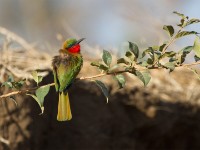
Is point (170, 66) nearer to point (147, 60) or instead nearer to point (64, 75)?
point (147, 60)

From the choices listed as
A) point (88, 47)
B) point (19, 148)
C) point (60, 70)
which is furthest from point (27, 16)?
point (60, 70)

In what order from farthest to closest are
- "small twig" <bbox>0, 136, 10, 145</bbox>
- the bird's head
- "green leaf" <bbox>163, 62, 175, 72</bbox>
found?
"small twig" <bbox>0, 136, 10, 145</bbox>
the bird's head
"green leaf" <bbox>163, 62, 175, 72</bbox>

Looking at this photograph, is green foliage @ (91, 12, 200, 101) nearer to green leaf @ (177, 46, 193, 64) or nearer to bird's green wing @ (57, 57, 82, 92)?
green leaf @ (177, 46, 193, 64)

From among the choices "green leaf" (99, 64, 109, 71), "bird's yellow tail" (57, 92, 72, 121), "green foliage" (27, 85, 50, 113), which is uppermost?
"green leaf" (99, 64, 109, 71)

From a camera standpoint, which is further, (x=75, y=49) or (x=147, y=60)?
(x=75, y=49)

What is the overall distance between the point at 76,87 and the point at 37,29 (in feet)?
18.7

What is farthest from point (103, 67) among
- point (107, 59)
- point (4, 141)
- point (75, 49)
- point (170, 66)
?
point (4, 141)

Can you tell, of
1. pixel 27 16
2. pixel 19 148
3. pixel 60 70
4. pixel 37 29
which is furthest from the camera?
pixel 27 16

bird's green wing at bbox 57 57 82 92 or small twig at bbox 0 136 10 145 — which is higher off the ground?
bird's green wing at bbox 57 57 82 92

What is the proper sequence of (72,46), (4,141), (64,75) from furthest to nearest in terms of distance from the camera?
(4,141) < (72,46) < (64,75)

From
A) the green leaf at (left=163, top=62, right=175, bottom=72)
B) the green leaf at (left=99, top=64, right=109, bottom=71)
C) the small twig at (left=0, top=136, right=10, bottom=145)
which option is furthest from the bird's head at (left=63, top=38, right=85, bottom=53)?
the small twig at (left=0, top=136, right=10, bottom=145)

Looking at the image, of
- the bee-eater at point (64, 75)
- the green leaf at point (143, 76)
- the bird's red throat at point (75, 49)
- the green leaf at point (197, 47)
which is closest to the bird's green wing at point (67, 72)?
the bee-eater at point (64, 75)

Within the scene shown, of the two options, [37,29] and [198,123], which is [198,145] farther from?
[37,29]

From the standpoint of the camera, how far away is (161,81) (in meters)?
5.28
